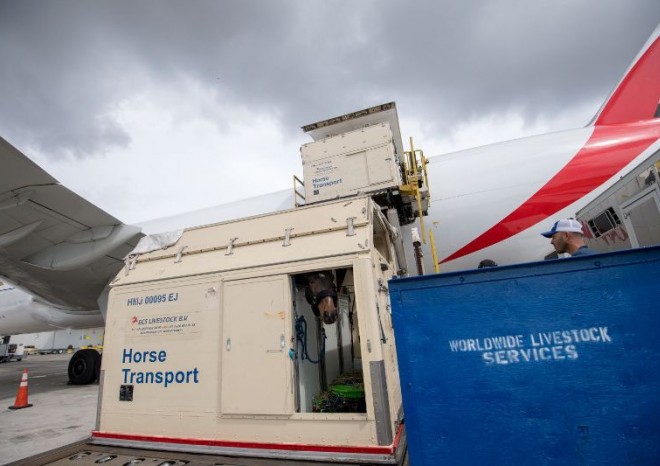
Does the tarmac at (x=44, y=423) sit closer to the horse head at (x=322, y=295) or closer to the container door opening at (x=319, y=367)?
the container door opening at (x=319, y=367)

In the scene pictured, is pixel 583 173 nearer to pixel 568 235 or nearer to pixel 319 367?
pixel 568 235

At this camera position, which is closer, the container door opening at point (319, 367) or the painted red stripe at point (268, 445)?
the painted red stripe at point (268, 445)

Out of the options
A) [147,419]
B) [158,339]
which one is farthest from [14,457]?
[158,339]

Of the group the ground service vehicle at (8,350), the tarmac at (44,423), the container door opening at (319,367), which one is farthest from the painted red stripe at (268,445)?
the ground service vehicle at (8,350)

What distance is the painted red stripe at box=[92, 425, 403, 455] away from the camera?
9.95 feet

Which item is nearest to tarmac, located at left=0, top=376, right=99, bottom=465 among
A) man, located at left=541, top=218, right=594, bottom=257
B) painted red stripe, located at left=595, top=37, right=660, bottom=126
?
man, located at left=541, top=218, right=594, bottom=257

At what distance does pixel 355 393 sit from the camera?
3834 mm

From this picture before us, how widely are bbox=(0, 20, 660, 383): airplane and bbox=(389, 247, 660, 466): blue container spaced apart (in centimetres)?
513

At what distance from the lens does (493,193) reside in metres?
7.18

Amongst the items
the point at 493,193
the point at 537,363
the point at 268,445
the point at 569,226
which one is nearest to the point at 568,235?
the point at 569,226

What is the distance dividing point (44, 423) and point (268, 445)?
4.76 metres

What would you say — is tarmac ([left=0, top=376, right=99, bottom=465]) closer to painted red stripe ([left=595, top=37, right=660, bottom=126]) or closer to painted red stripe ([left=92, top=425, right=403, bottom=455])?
painted red stripe ([left=92, top=425, right=403, bottom=455])

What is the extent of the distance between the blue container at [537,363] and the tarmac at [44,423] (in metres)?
4.89

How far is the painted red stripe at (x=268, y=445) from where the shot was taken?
303 cm
